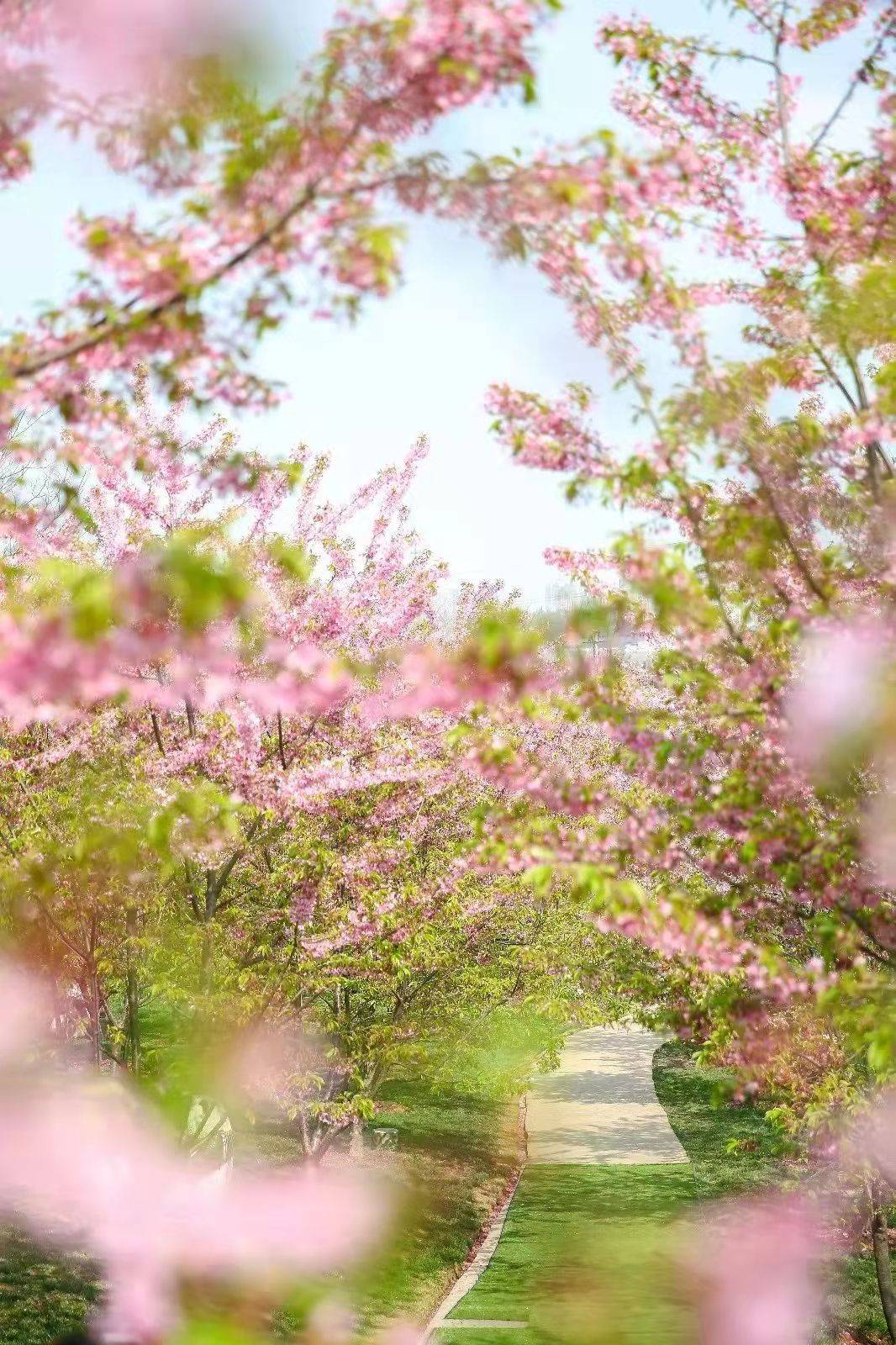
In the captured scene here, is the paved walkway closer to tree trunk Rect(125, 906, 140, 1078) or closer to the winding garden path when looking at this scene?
the winding garden path

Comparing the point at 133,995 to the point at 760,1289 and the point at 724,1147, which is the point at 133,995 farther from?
the point at 724,1147

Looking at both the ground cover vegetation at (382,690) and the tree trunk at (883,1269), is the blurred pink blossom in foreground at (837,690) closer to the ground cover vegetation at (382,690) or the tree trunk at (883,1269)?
the ground cover vegetation at (382,690)

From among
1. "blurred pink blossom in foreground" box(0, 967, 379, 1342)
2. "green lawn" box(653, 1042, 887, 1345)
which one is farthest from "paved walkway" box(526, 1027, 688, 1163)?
"blurred pink blossom in foreground" box(0, 967, 379, 1342)

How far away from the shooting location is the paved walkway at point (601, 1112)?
17.0 m

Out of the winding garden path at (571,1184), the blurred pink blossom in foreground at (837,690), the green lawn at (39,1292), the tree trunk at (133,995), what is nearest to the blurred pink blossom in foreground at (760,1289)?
the blurred pink blossom in foreground at (837,690)

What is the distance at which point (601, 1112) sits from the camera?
65.0 feet

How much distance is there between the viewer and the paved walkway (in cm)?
1698

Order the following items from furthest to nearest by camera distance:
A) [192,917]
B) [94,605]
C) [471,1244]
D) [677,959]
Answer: [471,1244] → [192,917] → [677,959] → [94,605]

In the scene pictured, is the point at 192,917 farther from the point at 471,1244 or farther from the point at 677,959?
the point at 471,1244

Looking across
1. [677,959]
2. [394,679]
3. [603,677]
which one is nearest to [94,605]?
[603,677]

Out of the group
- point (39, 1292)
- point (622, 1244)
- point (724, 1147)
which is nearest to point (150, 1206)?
point (622, 1244)

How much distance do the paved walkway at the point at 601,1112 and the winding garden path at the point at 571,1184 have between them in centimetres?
3

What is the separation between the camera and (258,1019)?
7.43m

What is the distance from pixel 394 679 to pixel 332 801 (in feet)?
5.01
